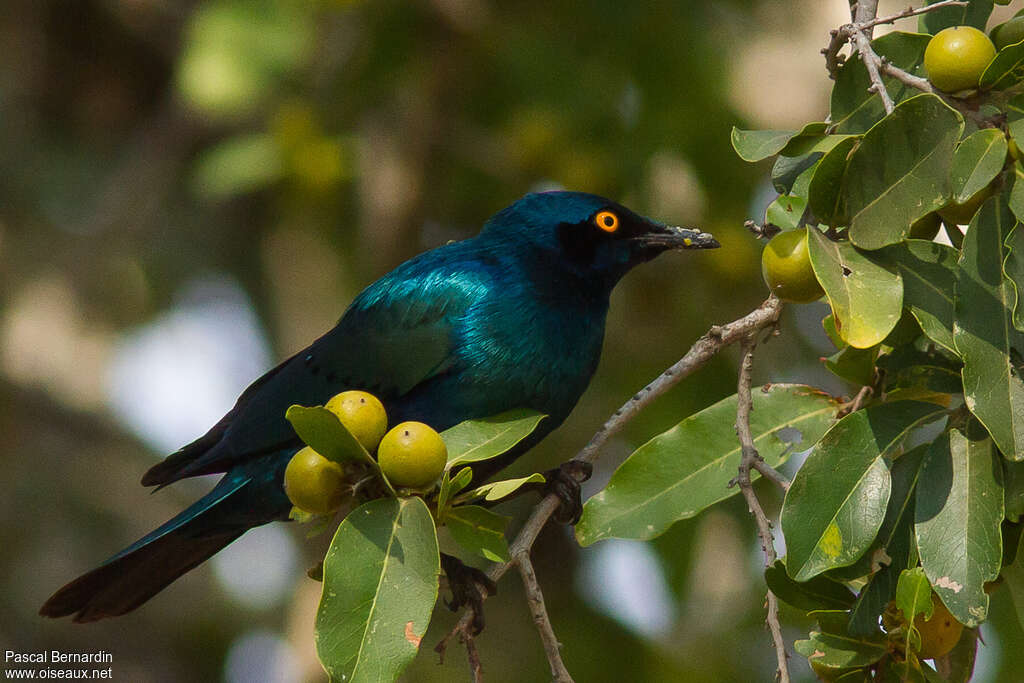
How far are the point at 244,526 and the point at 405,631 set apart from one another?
184cm

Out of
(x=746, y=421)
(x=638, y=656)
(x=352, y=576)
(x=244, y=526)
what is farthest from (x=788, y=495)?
(x=638, y=656)

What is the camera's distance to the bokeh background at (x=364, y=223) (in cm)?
541

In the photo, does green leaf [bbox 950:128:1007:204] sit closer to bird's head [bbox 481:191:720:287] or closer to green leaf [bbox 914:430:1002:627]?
green leaf [bbox 914:430:1002:627]

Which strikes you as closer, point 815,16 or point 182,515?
point 182,515

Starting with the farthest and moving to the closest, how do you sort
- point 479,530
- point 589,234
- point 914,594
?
point 589,234, point 479,530, point 914,594

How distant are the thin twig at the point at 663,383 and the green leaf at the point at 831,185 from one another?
1.13 feet

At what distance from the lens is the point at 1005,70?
238 centimetres

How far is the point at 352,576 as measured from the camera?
237 centimetres

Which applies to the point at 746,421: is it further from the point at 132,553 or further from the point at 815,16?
the point at 815,16

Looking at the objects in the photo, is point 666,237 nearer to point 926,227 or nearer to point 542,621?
point 926,227

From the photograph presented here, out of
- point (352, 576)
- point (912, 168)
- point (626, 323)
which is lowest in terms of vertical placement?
point (626, 323)

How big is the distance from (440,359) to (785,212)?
1.18 metres

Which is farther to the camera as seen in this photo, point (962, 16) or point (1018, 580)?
point (962, 16)

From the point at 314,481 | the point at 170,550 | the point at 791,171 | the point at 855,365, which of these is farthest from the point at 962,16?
the point at 170,550
